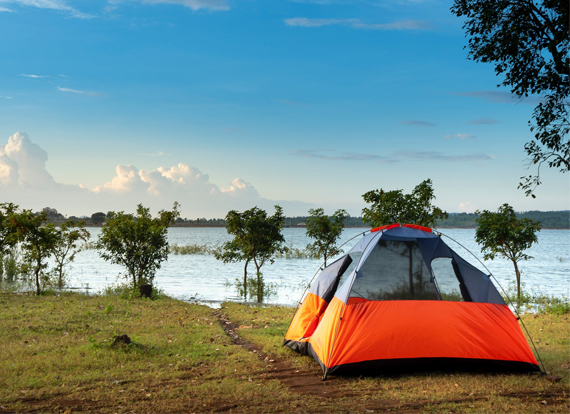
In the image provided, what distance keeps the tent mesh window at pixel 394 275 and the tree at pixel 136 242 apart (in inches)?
541

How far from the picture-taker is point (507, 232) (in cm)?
2003

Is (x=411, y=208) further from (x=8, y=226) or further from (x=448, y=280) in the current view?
(x=8, y=226)

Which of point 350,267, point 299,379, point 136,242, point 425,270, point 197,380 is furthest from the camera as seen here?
point 136,242

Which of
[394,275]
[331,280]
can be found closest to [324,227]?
[331,280]

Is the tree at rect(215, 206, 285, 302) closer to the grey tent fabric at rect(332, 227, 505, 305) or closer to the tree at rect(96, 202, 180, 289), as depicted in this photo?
the tree at rect(96, 202, 180, 289)

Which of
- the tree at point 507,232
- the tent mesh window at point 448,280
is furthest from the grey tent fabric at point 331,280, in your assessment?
the tree at point 507,232

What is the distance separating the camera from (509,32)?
11.0 meters

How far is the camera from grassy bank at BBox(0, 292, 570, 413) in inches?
237

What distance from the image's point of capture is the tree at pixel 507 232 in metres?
19.9

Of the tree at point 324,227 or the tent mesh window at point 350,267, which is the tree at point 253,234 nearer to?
the tree at point 324,227

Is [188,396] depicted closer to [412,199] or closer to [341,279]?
[341,279]

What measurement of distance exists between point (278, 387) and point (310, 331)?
7.49ft

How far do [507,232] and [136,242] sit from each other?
18.0 metres

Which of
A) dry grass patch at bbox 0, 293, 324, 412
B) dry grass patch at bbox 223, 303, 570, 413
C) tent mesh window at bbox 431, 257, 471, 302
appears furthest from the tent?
dry grass patch at bbox 0, 293, 324, 412
